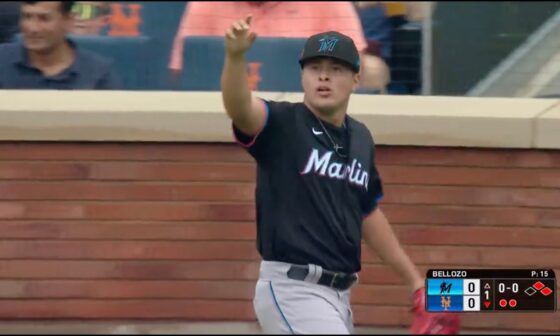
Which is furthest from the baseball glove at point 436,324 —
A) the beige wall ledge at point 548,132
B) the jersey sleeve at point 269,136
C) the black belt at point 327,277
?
the beige wall ledge at point 548,132

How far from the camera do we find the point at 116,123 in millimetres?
6270

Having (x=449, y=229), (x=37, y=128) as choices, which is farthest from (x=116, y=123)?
(x=449, y=229)

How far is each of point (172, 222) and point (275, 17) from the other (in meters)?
2.12

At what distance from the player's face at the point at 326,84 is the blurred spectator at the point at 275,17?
3261mm

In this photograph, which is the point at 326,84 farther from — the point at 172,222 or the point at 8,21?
the point at 8,21

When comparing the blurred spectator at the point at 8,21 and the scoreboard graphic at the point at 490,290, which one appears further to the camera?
the blurred spectator at the point at 8,21

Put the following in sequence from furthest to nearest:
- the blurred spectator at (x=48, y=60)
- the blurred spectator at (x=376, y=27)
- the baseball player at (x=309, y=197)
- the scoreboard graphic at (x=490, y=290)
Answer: the blurred spectator at (x=376, y=27), the blurred spectator at (x=48, y=60), the scoreboard graphic at (x=490, y=290), the baseball player at (x=309, y=197)

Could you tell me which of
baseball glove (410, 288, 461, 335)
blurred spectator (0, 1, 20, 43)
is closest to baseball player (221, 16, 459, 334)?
baseball glove (410, 288, 461, 335)

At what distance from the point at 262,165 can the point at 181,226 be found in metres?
1.94

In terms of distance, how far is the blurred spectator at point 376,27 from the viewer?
7.72 metres

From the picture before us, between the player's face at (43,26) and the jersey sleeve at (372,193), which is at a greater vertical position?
the player's face at (43,26)

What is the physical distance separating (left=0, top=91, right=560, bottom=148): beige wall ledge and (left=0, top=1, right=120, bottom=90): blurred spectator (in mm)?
537

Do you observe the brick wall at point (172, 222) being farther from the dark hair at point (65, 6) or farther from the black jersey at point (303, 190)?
the black jersey at point (303, 190)

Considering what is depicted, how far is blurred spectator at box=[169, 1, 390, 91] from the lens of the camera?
25.7ft
